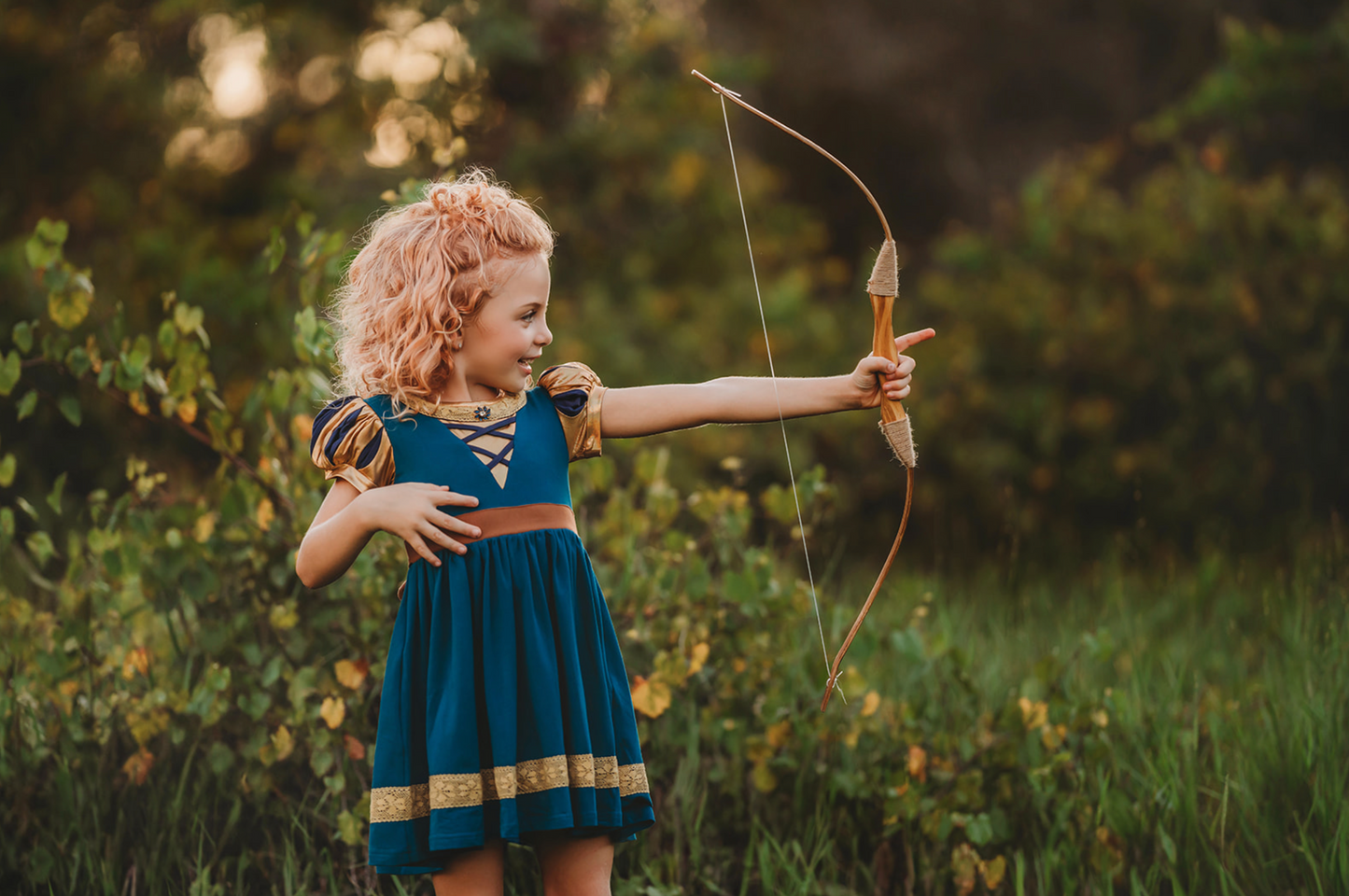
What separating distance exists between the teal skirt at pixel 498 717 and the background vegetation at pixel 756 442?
0.78 metres

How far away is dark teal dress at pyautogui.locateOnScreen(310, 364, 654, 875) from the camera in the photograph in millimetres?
1955

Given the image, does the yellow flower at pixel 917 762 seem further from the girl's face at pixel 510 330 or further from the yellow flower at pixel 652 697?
the girl's face at pixel 510 330

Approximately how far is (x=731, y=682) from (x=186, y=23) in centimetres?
634

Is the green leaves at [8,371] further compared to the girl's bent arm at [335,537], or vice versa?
the green leaves at [8,371]

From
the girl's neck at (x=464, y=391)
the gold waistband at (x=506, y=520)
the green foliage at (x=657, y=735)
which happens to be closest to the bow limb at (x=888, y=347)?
the gold waistband at (x=506, y=520)

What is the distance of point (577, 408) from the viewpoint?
2.17 meters

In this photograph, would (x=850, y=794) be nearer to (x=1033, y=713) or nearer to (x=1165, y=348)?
(x=1033, y=713)

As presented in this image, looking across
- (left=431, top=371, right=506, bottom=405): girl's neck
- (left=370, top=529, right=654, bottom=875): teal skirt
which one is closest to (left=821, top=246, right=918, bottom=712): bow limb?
(left=370, top=529, right=654, bottom=875): teal skirt

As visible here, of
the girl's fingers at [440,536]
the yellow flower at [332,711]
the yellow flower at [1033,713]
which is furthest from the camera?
the yellow flower at [1033,713]

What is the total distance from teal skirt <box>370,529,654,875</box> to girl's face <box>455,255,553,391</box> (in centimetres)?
30

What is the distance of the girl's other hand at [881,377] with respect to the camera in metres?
2.14

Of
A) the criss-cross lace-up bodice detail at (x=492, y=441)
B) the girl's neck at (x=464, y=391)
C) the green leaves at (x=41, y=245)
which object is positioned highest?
the green leaves at (x=41, y=245)

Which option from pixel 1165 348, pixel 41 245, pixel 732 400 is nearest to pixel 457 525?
pixel 732 400

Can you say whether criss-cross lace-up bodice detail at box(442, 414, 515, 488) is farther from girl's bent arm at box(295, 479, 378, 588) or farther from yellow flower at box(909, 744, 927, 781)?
yellow flower at box(909, 744, 927, 781)
